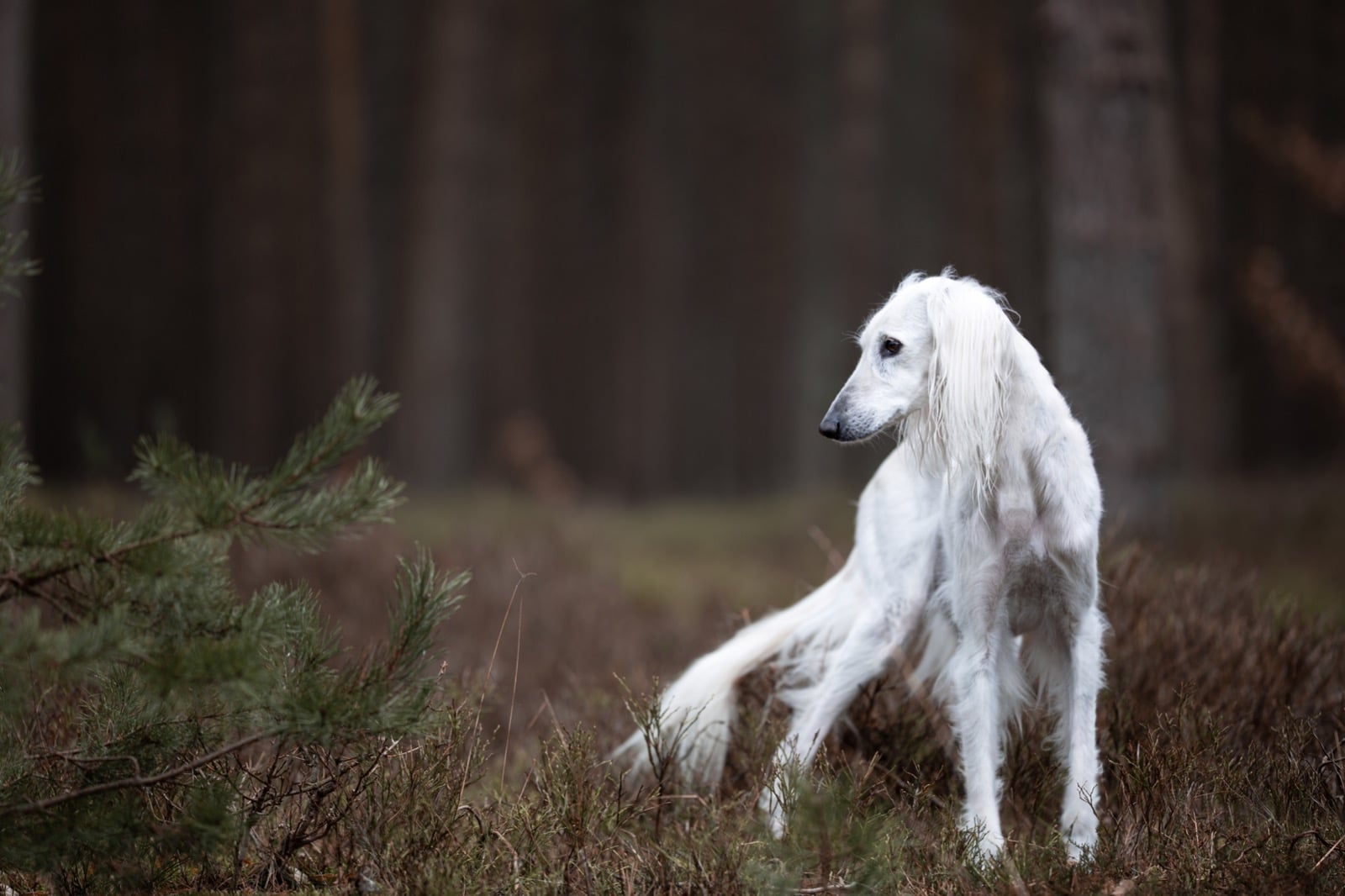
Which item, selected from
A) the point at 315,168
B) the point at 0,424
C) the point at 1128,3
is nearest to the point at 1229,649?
the point at 0,424

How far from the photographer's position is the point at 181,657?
207 cm

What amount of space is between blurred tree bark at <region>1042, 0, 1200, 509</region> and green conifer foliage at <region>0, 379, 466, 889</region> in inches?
199

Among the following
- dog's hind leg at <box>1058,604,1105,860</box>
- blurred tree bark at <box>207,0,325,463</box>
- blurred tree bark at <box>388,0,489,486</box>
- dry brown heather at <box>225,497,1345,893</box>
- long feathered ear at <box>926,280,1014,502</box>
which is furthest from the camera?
blurred tree bark at <box>388,0,489,486</box>

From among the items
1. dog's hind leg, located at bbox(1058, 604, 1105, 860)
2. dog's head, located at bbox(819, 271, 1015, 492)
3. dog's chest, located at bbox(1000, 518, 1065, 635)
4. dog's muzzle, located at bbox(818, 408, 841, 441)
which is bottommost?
dog's hind leg, located at bbox(1058, 604, 1105, 860)

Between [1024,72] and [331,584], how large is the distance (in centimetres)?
1138

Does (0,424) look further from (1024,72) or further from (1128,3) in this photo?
(1024,72)

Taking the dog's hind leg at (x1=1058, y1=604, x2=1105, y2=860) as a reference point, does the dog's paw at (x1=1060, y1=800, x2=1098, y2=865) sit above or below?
below

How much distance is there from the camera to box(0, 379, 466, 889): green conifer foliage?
7.06 ft

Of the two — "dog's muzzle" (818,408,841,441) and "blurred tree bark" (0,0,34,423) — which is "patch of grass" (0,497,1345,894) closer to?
"dog's muzzle" (818,408,841,441)

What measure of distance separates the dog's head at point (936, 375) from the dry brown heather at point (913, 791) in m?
0.80

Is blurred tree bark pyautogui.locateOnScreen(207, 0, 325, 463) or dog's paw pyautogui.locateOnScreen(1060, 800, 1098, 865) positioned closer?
dog's paw pyautogui.locateOnScreen(1060, 800, 1098, 865)

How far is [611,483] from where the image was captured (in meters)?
21.2

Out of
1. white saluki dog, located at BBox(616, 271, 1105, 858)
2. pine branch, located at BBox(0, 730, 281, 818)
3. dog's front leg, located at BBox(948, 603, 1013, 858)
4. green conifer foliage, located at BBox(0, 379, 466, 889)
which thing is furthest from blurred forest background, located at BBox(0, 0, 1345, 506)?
pine branch, located at BBox(0, 730, 281, 818)

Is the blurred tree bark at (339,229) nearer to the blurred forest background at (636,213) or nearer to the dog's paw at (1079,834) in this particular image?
the blurred forest background at (636,213)
